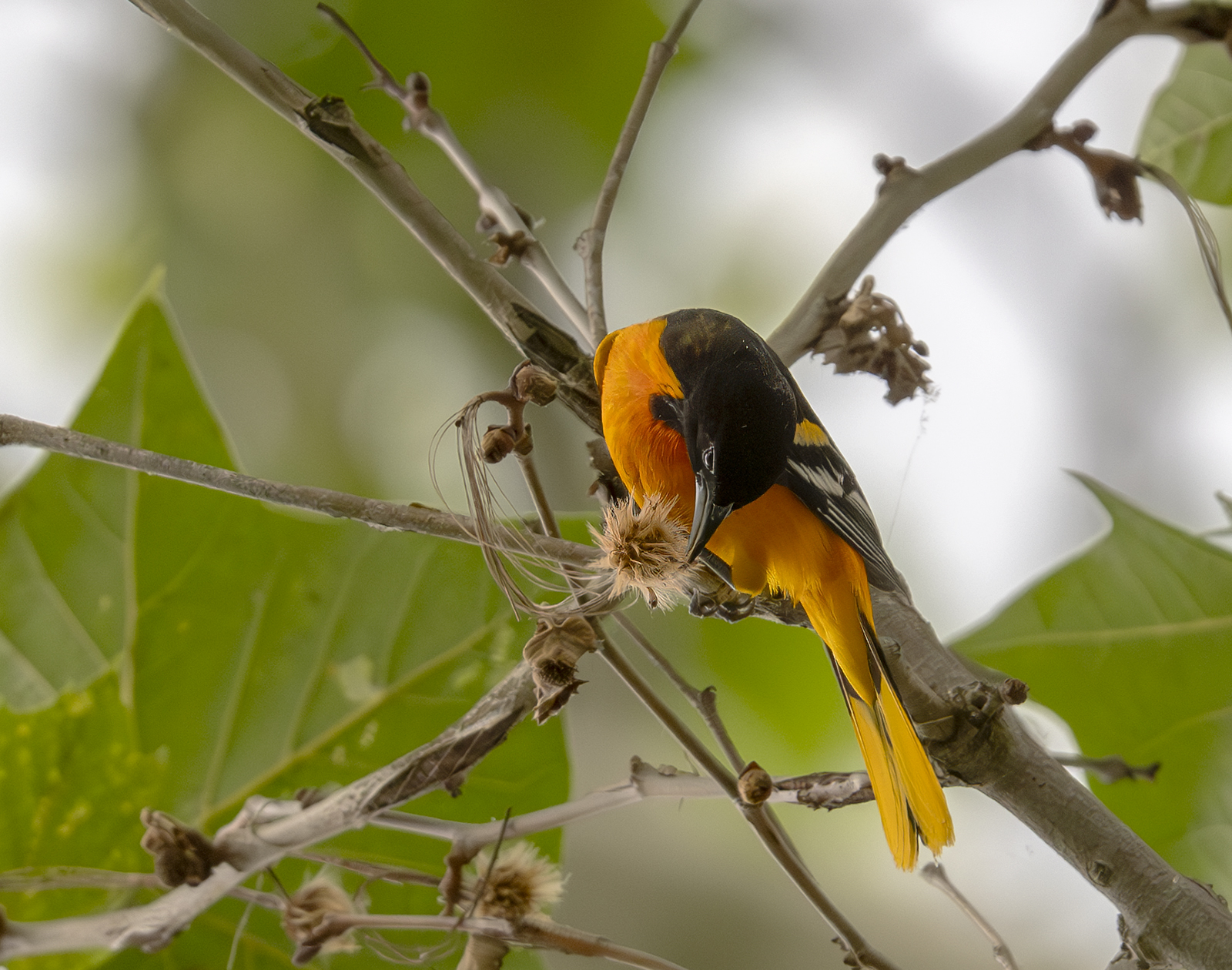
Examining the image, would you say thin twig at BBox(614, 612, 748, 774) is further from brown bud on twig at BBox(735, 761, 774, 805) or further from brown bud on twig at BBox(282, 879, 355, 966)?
brown bud on twig at BBox(282, 879, 355, 966)

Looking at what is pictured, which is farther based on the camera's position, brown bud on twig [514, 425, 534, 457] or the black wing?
the black wing

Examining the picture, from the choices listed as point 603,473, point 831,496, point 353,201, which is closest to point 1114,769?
point 831,496

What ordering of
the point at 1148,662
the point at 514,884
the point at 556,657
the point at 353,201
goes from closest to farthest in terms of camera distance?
the point at 556,657 → the point at 514,884 → the point at 1148,662 → the point at 353,201

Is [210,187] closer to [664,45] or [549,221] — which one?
[549,221]

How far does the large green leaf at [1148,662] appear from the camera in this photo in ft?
2.09

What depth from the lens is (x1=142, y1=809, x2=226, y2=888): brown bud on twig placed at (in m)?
0.42

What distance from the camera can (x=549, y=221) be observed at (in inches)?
40.2

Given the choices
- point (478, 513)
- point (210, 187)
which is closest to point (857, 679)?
point (478, 513)

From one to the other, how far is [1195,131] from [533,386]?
2.06 ft

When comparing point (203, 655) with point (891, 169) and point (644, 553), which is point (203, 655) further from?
point (891, 169)

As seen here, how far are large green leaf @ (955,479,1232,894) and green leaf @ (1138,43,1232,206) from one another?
271 mm

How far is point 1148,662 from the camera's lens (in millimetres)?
663

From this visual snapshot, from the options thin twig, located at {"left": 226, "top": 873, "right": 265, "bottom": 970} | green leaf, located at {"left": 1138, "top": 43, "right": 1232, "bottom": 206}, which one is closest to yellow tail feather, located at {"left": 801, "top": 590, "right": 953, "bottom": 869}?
thin twig, located at {"left": 226, "top": 873, "right": 265, "bottom": 970}

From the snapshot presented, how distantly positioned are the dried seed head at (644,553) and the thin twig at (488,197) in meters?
0.14
